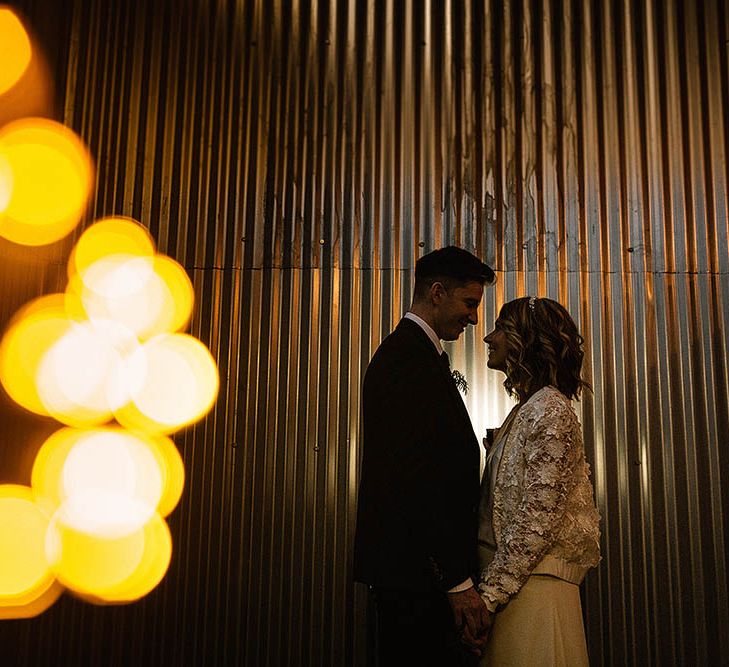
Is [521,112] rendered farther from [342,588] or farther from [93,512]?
[93,512]

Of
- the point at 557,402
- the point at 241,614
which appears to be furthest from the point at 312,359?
the point at 557,402

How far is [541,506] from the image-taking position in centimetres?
226

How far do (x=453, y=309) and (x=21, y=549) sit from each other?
2.28m

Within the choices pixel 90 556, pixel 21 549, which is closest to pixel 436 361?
A: pixel 90 556

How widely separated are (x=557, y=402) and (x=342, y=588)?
4.89ft

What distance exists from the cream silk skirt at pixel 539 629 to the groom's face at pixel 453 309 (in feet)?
2.75

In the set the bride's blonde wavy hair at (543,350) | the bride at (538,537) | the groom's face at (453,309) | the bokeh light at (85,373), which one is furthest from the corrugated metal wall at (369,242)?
the bride at (538,537)

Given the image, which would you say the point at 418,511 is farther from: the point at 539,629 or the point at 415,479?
the point at 539,629

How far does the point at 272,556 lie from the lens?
342 cm

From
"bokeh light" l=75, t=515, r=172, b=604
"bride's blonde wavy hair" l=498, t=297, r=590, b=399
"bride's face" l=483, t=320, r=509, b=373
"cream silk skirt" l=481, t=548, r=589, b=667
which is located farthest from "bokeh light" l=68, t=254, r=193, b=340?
"cream silk skirt" l=481, t=548, r=589, b=667

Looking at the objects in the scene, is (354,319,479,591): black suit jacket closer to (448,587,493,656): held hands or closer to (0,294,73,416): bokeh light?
(448,587,493,656): held hands

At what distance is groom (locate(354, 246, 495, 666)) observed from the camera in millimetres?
2334

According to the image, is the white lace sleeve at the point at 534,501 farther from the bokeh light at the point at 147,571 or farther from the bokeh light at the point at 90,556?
the bokeh light at the point at 90,556

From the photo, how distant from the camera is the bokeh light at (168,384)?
3561 millimetres
